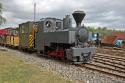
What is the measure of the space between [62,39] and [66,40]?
0.58 metres

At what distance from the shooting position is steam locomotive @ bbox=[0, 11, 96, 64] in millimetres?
16328

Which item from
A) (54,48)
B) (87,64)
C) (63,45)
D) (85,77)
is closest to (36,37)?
(54,48)

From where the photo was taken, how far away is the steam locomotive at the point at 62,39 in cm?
1633

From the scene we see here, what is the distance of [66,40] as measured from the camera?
54.1ft

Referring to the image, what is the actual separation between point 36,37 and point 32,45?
1.34 meters

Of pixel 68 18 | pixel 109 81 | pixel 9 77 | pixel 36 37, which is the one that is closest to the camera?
pixel 9 77

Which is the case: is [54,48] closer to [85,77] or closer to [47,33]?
[47,33]

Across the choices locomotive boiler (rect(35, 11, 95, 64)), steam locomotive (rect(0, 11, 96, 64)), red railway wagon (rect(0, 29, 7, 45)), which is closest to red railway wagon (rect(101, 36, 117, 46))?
red railway wagon (rect(0, 29, 7, 45))

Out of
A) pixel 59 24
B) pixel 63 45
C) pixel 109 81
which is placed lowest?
pixel 109 81

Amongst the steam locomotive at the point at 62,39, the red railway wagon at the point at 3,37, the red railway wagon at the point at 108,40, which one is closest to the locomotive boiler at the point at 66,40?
the steam locomotive at the point at 62,39

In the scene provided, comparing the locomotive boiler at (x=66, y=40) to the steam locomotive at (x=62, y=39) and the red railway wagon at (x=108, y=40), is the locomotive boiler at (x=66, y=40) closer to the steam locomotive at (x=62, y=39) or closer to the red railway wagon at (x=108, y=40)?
the steam locomotive at (x=62, y=39)

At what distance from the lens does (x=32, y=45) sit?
22719mm

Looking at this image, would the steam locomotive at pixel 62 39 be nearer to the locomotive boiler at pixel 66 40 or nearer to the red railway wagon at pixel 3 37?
the locomotive boiler at pixel 66 40

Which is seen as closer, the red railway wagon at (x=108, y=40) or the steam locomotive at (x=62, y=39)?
the steam locomotive at (x=62, y=39)
